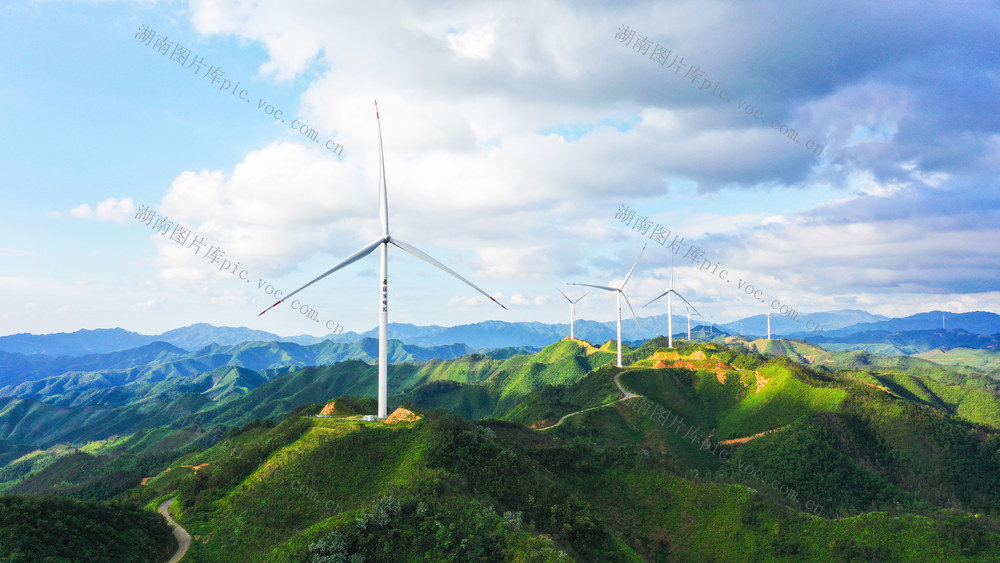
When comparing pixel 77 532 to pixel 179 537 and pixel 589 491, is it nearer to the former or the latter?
pixel 179 537

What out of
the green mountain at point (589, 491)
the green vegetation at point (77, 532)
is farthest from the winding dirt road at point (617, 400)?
the green vegetation at point (77, 532)

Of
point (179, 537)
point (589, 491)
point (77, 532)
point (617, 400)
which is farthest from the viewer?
point (617, 400)

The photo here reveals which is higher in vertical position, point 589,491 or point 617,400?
point 617,400

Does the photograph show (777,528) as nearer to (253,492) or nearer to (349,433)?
(349,433)

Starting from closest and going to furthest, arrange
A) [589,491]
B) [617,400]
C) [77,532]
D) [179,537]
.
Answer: [77,532] → [179,537] → [589,491] → [617,400]

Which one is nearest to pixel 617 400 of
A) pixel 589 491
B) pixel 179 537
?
pixel 589 491

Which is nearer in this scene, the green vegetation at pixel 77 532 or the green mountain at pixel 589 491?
the green vegetation at pixel 77 532

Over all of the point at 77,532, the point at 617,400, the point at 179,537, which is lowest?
the point at 179,537

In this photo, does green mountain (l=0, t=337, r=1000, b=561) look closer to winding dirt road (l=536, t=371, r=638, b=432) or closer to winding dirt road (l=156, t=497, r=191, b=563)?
winding dirt road (l=156, t=497, r=191, b=563)

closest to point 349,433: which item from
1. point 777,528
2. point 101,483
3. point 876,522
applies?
point 777,528

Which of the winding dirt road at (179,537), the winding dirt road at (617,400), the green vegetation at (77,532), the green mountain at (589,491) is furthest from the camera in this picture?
the winding dirt road at (617,400)

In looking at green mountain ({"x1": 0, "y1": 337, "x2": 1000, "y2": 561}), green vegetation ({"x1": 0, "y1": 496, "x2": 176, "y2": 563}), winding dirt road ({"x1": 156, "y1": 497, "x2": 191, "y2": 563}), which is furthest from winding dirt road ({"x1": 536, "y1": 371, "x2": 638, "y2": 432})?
green vegetation ({"x1": 0, "y1": 496, "x2": 176, "y2": 563})

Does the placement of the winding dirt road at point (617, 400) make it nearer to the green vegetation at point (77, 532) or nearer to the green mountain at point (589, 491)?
the green mountain at point (589, 491)
